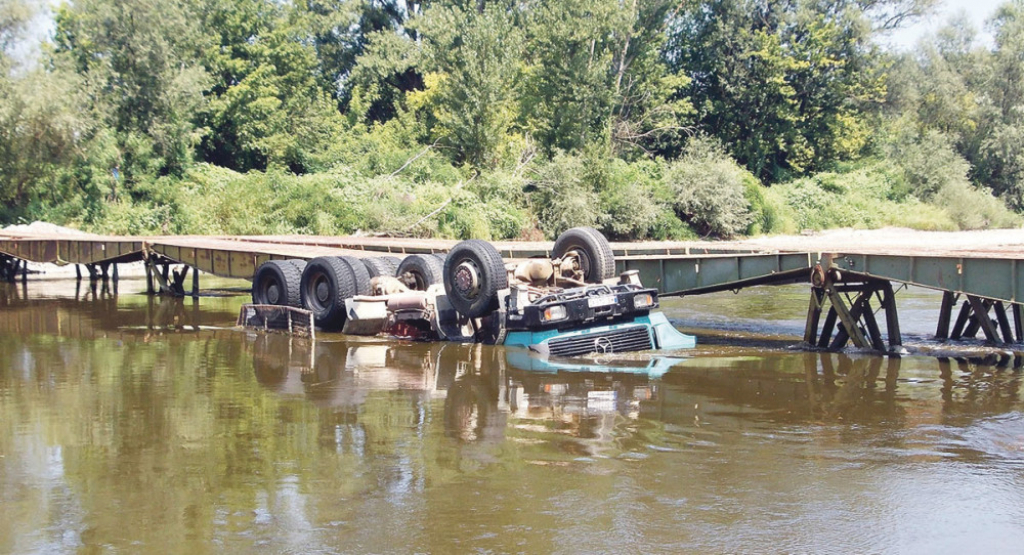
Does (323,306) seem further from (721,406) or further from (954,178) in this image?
(954,178)

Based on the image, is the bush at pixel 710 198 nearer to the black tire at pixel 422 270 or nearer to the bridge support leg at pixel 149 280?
the bridge support leg at pixel 149 280

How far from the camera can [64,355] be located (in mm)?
15047

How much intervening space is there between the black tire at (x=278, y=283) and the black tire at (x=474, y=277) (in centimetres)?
360

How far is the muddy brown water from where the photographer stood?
7062 mm

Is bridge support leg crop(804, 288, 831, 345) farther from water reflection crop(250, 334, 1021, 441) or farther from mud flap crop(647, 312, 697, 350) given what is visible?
mud flap crop(647, 312, 697, 350)

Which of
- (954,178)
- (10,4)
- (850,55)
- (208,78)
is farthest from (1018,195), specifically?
(10,4)

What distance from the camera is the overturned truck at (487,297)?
14.8m

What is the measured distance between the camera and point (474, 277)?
15312 mm

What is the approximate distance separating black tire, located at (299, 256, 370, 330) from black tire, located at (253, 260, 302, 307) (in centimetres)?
→ 37

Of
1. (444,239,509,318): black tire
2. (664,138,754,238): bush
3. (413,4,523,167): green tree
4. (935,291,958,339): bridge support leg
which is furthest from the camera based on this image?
(413,4,523,167): green tree

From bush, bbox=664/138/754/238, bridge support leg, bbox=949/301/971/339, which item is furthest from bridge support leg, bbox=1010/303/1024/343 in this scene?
bush, bbox=664/138/754/238

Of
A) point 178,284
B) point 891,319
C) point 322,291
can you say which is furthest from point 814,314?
point 178,284

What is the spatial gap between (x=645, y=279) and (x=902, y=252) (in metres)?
4.49

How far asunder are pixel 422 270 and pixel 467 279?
85.6 inches
